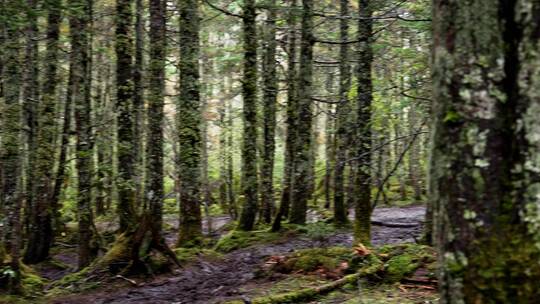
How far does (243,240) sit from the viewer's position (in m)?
14.2

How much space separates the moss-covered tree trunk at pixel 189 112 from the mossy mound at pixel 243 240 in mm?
986

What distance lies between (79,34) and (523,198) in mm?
11412

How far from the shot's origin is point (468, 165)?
8.01 ft

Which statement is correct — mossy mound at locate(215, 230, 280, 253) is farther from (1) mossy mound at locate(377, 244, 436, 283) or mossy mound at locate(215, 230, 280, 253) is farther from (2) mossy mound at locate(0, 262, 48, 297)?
(1) mossy mound at locate(377, 244, 436, 283)

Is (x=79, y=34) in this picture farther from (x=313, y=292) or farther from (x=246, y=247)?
(x=313, y=292)

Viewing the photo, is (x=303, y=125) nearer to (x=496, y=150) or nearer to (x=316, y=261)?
(x=316, y=261)

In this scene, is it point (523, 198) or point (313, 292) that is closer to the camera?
point (523, 198)

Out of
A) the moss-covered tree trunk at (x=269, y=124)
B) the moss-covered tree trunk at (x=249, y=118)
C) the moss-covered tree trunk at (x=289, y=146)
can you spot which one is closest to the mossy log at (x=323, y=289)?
the moss-covered tree trunk at (x=289, y=146)

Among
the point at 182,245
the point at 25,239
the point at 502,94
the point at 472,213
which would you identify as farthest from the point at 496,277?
the point at 25,239

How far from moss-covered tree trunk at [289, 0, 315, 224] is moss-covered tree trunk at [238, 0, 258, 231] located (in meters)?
1.25

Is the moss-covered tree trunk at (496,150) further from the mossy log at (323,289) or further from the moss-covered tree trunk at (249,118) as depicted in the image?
the moss-covered tree trunk at (249,118)

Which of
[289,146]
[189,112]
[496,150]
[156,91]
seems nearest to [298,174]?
[289,146]

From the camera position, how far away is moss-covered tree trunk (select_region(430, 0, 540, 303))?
2379mm

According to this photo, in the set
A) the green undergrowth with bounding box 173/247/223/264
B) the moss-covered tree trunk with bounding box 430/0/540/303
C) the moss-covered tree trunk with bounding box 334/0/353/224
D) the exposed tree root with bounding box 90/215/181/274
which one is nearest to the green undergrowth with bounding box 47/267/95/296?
the exposed tree root with bounding box 90/215/181/274
